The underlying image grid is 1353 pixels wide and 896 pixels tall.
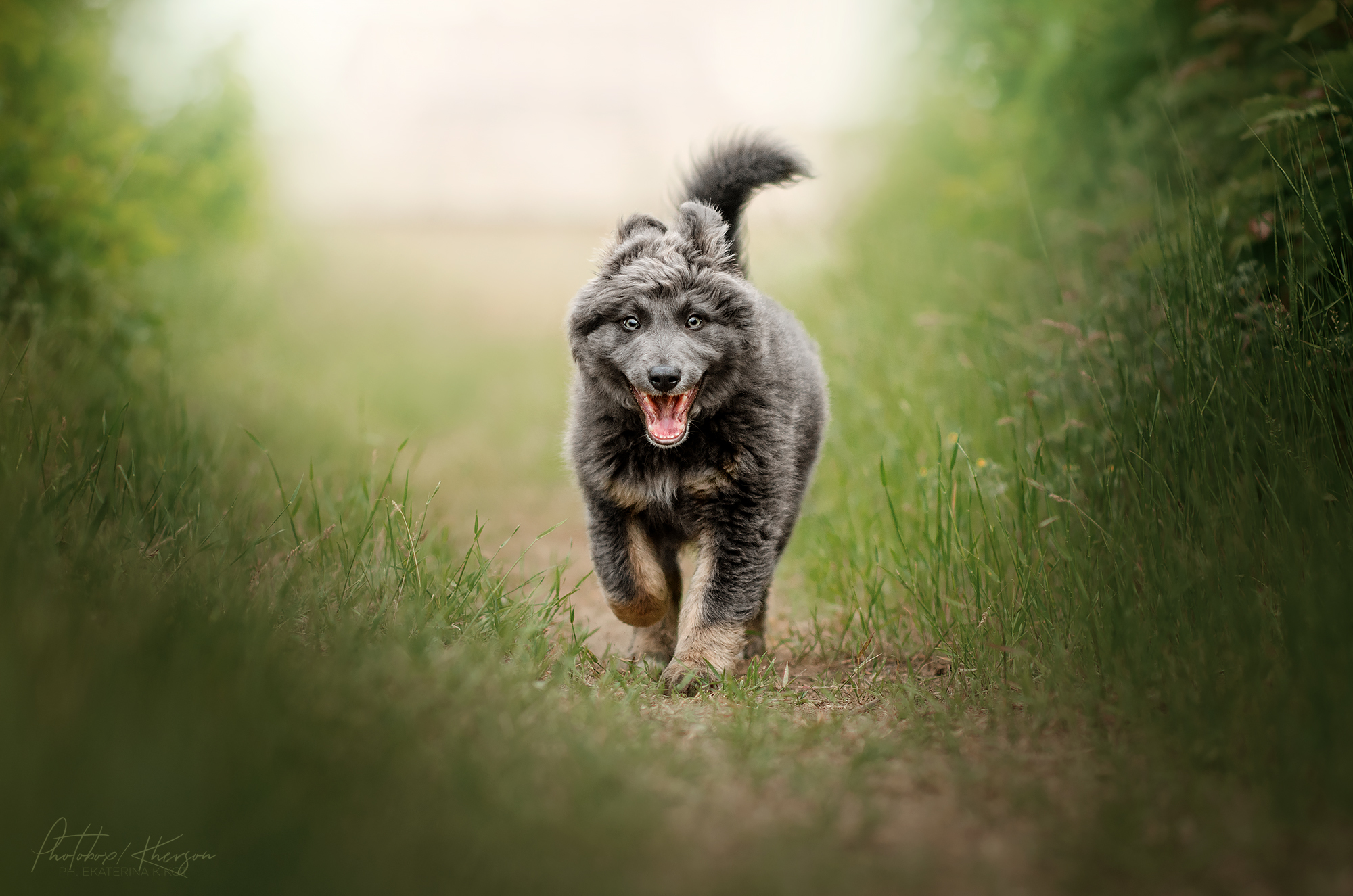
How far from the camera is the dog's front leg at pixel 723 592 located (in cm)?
397

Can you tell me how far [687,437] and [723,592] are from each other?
69 centimetres

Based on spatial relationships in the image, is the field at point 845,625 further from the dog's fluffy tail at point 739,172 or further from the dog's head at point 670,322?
the dog's fluffy tail at point 739,172

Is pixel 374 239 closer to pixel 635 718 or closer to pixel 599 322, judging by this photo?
pixel 599 322

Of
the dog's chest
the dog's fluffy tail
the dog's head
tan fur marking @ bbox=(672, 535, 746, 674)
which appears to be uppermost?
the dog's fluffy tail

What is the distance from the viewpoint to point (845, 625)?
4.15 meters

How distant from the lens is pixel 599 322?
13.3 feet

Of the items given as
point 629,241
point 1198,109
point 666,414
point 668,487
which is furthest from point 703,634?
point 1198,109

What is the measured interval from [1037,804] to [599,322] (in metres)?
2.57

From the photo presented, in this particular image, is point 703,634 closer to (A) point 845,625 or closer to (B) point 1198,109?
(A) point 845,625

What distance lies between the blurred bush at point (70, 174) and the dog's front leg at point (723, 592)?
3636 millimetres

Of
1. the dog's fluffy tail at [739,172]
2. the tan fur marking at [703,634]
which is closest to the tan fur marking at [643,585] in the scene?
the tan fur marking at [703,634]

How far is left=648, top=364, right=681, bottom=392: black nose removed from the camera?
3.64m

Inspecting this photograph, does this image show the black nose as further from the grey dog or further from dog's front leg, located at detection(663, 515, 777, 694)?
dog's front leg, located at detection(663, 515, 777, 694)

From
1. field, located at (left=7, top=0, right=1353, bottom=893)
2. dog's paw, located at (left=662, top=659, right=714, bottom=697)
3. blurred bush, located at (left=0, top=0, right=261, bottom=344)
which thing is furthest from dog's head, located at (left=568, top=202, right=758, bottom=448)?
blurred bush, located at (left=0, top=0, right=261, bottom=344)
